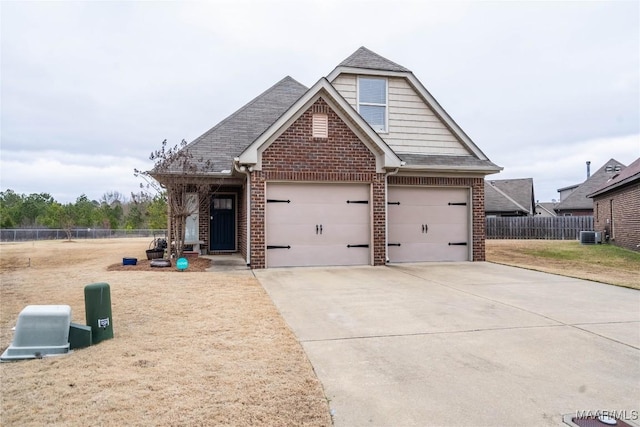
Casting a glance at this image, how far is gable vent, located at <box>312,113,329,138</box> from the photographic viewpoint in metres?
A: 10.0

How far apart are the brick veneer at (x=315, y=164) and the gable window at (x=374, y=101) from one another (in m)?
1.77

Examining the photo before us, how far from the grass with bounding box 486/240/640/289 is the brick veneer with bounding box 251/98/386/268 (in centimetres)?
486

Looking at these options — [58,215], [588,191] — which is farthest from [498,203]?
[58,215]

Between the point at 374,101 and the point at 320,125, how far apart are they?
265 centimetres

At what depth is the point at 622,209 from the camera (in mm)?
17578

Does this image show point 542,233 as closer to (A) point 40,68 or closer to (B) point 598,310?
(B) point 598,310

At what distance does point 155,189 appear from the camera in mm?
11797

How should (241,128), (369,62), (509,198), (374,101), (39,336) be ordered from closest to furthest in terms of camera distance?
(39,336) < (374,101) < (369,62) < (241,128) < (509,198)

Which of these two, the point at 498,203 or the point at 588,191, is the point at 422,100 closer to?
the point at 498,203

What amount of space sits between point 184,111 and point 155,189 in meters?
11.9

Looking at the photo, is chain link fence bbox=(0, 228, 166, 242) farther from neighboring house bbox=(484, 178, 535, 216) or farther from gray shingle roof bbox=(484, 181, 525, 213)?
neighboring house bbox=(484, 178, 535, 216)

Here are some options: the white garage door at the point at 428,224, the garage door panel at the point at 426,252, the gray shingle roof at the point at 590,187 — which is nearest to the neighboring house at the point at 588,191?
the gray shingle roof at the point at 590,187

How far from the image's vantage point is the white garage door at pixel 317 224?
10.1 m

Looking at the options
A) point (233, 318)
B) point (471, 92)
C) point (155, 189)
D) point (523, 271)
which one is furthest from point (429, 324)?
point (471, 92)
